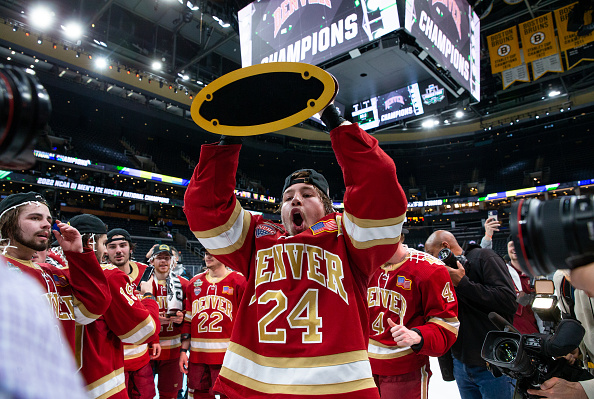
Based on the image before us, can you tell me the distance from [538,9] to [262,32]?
12.8 m

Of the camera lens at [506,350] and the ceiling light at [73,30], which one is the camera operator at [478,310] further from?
the ceiling light at [73,30]

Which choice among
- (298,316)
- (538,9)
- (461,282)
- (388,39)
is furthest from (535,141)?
(298,316)

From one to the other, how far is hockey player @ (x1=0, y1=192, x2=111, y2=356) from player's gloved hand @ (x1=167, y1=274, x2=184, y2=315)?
1.81 meters

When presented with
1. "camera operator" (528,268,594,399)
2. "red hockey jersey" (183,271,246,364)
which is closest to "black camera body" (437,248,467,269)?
"camera operator" (528,268,594,399)

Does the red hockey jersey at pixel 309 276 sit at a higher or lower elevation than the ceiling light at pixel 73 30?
lower

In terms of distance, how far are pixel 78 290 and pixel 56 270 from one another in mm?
194

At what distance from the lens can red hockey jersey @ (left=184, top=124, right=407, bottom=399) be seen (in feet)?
4.62

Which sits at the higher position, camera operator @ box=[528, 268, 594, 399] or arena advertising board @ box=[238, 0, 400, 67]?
arena advertising board @ box=[238, 0, 400, 67]

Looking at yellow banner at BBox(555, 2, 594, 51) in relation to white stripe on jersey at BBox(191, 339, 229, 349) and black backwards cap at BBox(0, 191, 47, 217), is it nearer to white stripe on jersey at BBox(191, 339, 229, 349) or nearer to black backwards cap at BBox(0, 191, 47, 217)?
white stripe on jersey at BBox(191, 339, 229, 349)

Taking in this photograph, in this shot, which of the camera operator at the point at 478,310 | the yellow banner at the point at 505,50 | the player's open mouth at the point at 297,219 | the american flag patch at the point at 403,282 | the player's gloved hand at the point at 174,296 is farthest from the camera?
the yellow banner at the point at 505,50

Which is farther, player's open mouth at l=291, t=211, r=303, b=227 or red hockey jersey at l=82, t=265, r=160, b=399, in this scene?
red hockey jersey at l=82, t=265, r=160, b=399

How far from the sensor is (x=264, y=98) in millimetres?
1459

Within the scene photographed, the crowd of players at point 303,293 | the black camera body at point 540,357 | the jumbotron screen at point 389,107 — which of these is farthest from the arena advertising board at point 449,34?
the black camera body at point 540,357

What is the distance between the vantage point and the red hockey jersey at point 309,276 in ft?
Answer: 4.62
